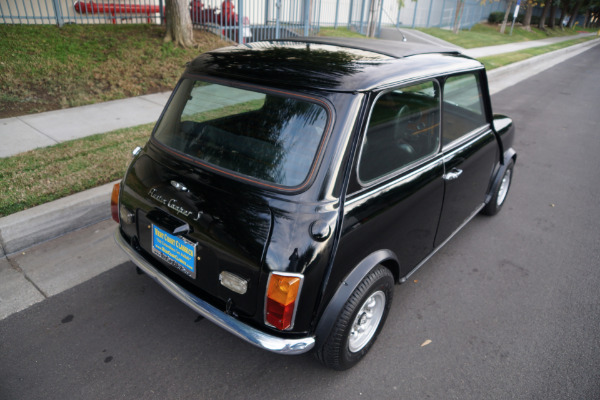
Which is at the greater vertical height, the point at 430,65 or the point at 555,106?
the point at 430,65

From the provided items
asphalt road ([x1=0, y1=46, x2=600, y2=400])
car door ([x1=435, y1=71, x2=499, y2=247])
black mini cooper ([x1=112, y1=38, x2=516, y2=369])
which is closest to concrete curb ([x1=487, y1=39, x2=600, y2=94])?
car door ([x1=435, y1=71, x2=499, y2=247])

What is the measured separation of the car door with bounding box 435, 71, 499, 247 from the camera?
10.4 ft

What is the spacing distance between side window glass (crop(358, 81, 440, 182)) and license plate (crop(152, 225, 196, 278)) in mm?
1060

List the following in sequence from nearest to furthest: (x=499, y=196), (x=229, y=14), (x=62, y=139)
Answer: (x=499, y=196)
(x=62, y=139)
(x=229, y=14)

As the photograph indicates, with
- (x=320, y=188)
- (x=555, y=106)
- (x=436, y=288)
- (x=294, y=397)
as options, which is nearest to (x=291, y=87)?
(x=320, y=188)

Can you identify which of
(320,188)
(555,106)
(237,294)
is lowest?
(555,106)

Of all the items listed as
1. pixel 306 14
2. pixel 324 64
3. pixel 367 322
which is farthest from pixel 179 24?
pixel 367 322

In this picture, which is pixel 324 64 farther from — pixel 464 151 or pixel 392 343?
pixel 392 343

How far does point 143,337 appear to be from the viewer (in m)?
2.74

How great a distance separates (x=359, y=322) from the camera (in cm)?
260

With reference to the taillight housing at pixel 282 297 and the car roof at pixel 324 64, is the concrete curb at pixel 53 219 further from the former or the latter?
the taillight housing at pixel 282 297

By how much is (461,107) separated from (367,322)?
2150 millimetres

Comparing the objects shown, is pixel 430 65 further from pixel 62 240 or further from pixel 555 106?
pixel 555 106

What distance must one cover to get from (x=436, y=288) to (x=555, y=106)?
9533 mm
